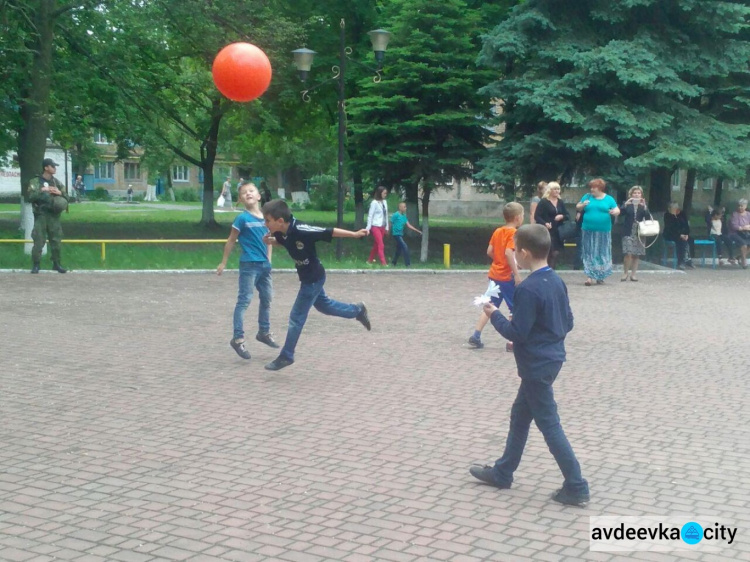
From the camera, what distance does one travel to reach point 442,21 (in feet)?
87.4

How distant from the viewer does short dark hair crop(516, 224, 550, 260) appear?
5.83m

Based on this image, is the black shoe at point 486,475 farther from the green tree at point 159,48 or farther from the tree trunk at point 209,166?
the tree trunk at point 209,166

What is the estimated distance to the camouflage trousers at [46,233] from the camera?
19.2 meters

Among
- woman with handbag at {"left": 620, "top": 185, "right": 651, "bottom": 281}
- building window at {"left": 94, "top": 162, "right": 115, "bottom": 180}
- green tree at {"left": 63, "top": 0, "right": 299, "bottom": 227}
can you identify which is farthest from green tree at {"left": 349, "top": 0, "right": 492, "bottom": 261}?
building window at {"left": 94, "top": 162, "right": 115, "bottom": 180}

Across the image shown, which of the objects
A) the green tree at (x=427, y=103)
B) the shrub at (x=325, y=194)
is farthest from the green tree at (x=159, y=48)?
the shrub at (x=325, y=194)

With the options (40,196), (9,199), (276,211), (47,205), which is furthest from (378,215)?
(9,199)

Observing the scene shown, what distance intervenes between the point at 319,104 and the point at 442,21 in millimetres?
8959

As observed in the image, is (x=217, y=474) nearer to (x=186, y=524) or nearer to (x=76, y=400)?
(x=186, y=524)

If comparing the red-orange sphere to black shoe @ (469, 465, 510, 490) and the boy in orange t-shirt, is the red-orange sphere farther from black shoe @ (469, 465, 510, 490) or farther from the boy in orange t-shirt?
black shoe @ (469, 465, 510, 490)

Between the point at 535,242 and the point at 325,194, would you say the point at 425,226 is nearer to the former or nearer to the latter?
the point at 535,242

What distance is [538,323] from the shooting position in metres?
5.80

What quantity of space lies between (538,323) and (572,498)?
41.2 inches

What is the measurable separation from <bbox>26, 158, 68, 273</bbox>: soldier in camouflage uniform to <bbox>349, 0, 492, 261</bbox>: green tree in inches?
381

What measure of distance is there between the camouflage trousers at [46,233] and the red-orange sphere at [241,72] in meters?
6.81
